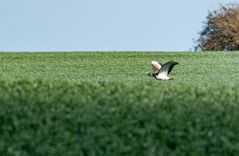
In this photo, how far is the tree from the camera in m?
36.1

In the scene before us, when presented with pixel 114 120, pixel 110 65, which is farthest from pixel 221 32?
pixel 114 120

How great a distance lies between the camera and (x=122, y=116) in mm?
4594

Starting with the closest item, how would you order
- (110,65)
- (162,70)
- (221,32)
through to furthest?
(162,70)
(110,65)
(221,32)

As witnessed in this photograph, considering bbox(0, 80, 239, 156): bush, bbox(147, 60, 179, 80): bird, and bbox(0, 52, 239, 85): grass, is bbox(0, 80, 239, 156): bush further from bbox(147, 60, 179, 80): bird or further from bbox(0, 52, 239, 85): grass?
bbox(0, 52, 239, 85): grass

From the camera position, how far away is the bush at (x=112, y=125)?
4.41 meters

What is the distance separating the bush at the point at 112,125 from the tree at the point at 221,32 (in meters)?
31.3

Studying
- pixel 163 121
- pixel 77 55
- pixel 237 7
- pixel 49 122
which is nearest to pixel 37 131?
pixel 49 122

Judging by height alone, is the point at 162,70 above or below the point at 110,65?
above

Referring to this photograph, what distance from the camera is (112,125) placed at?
451 cm

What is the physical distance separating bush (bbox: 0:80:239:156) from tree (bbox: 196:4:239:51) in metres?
31.3

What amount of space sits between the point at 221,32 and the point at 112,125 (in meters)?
33.4

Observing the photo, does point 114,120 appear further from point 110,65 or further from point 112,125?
point 110,65

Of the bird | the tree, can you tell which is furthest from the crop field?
the tree

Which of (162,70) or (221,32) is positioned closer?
(162,70)
